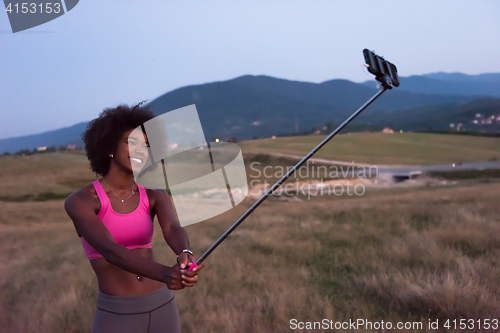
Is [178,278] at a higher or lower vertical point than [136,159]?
lower

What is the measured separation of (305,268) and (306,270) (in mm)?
220

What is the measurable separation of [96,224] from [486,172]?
2080cm

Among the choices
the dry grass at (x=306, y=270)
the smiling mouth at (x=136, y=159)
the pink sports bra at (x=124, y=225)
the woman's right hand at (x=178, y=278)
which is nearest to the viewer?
the woman's right hand at (x=178, y=278)

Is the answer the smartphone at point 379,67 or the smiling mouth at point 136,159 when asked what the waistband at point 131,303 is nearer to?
the smiling mouth at point 136,159

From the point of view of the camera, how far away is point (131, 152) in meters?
2.41

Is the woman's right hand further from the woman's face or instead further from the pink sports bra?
the woman's face

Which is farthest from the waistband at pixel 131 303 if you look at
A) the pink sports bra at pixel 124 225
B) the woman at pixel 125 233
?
the pink sports bra at pixel 124 225

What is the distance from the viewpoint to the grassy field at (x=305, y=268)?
502 cm

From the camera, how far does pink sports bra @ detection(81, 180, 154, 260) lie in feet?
7.14

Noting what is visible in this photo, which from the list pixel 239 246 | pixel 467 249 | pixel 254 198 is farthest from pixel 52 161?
pixel 467 249

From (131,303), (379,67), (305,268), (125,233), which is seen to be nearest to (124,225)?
(125,233)

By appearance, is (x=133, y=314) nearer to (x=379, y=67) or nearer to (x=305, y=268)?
(x=379, y=67)

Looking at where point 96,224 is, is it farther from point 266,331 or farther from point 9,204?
point 9,204

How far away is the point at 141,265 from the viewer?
76.9 inches
